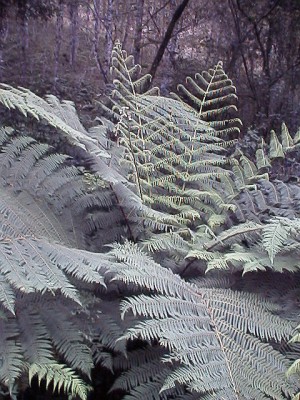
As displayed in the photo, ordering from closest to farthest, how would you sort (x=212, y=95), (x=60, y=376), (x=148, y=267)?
(x=60, y=376) → (x=148, y=267) → (x=212, y=95)

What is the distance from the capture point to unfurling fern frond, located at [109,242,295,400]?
Result: 1.45 meters

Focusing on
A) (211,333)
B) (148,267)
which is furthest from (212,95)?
(211,333)

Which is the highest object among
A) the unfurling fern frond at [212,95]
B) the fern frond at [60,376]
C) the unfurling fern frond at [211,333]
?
the unfurling fern frond at [212,95]

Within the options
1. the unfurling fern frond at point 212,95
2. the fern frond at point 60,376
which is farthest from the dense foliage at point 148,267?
the unfurling fern frond at point 212,95

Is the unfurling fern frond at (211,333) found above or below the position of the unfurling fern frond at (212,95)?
below

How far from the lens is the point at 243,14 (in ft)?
29.8

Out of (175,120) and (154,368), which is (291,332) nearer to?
(154,368)

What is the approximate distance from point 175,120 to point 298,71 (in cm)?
683

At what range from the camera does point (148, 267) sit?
177 centimetres

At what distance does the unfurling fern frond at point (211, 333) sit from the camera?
145 centimetres

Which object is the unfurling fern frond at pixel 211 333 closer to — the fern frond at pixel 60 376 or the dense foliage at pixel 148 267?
the dense foliage at pixel 148 267

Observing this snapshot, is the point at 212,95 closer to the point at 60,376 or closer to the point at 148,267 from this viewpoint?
the point at 148,267

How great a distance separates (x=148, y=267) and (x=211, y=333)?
345mm

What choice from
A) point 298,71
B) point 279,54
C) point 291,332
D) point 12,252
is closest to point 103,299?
point 12,252
